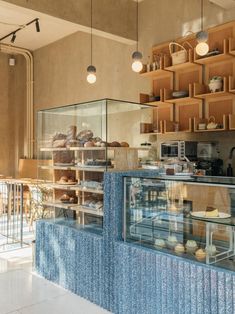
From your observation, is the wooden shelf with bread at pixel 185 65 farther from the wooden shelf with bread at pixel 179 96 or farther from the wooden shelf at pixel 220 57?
the wooden shelf with bread at pixel 179 96

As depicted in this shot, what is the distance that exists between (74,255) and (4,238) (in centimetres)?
269

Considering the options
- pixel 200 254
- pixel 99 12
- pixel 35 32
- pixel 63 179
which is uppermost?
pixel 35 32

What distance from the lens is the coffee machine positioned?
4.48m

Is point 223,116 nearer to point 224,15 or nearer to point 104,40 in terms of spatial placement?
point 224,15

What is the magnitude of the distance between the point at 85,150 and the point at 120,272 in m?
1.09

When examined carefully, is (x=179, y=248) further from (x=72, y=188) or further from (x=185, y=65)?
(x=185, y=65)

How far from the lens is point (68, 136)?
3420 mm

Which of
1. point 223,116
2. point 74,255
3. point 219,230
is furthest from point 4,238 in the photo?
point 219,230

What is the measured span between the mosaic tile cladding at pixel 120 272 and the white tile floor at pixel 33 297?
9 centimetres

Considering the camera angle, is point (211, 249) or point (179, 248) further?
point (179, 248)

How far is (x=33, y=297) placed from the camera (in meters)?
3.06

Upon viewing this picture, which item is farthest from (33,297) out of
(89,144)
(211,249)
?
(211,249)

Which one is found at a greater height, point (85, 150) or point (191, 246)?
point (85, 150)

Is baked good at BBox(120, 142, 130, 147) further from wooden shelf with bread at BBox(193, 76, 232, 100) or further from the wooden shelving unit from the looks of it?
wooden shelf with bread at BBox(193, 76, 232, 100)
